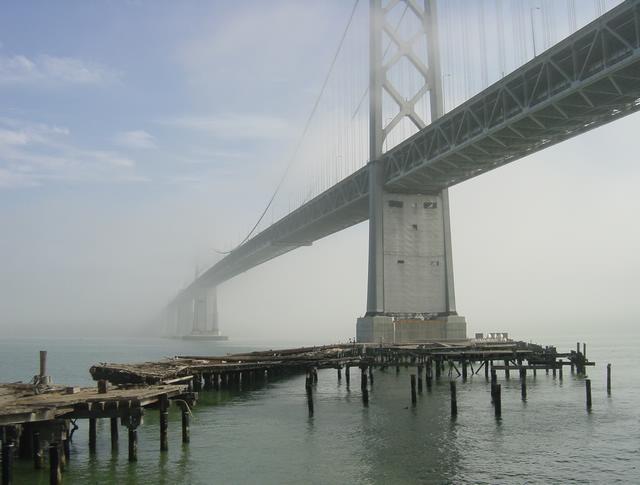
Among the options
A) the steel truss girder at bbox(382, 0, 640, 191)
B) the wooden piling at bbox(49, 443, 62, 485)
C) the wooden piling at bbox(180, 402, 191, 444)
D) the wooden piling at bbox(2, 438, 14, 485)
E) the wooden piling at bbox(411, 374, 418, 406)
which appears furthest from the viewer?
the steel truss girder at bbox(382, 0, 640, 191)

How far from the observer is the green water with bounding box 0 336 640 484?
17531 millimetres

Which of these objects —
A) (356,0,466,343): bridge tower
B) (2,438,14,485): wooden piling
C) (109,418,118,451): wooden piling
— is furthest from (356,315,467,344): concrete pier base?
(2,438,14,485): wooden piling

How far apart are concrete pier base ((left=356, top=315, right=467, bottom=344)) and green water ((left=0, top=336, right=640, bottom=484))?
22.5 m

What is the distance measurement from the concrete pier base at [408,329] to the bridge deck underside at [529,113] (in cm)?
1215

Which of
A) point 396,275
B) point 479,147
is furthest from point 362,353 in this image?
point 479,147

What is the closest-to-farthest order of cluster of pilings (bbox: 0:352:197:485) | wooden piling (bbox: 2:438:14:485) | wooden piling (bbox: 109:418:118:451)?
1. wooden piling (bbox: 2:438:14:485)
2. cluster of pilings (bbox: 0:352:197:485)
3. wooden piling (bbox: 109:418:118:451)

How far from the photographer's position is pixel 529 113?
40.5 metres

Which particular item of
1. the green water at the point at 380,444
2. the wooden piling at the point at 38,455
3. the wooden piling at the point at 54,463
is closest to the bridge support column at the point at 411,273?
the green water at the point at 380,444

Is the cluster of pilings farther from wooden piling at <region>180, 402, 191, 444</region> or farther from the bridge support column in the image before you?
the bridge support column

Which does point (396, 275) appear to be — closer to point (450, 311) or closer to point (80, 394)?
point (450, 311)

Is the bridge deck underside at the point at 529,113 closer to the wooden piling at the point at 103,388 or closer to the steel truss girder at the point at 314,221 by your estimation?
the steel truss girder at the point at 314,221

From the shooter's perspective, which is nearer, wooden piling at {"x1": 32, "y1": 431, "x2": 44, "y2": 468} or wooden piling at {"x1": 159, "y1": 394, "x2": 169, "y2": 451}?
wooden piling at {"x1": 32, "y1": 431, "x2": 44, "y2": 468}

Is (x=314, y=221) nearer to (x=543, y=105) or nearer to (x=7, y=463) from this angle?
(x=543, y=105)

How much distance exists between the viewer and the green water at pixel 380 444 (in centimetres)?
1753
